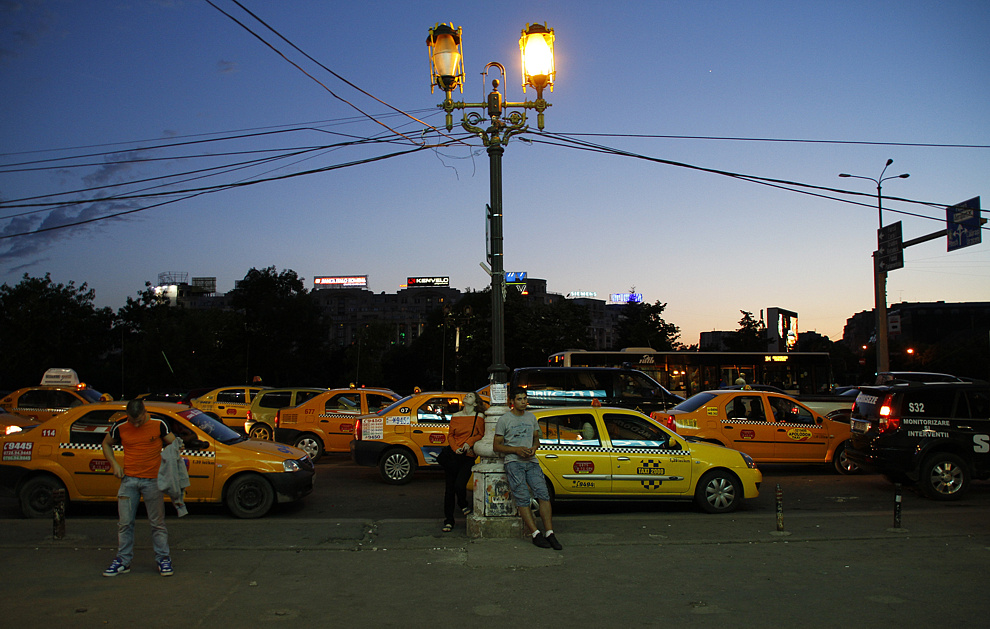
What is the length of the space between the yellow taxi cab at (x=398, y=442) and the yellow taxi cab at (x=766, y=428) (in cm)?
433

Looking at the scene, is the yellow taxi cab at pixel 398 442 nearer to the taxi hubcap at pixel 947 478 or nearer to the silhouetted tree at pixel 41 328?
the taxi hubcap at pixel 947 478

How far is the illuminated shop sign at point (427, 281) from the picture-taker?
13000cm

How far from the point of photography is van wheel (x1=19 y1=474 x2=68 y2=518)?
927cm

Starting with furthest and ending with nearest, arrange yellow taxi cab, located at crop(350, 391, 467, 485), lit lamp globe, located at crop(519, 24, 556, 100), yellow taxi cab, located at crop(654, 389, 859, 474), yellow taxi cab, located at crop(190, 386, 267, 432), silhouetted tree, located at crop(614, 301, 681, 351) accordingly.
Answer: silhouetted tree, located at crop(614, 301, 681, 351) → yellow taxi cab, located at crop(190, 386, 267, 432) → yellow taxi cab, located at crop(654, 389, 859, 474) → yellow taxi cab, located at crop(350, 391, 467, 485) → lit lamp globe, located at crop(519, 24, 556, 100)

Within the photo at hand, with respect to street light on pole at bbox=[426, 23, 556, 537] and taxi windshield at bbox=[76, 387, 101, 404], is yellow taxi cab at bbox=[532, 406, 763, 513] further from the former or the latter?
taxi windshield at bbox=[76, 387, 101, 404]

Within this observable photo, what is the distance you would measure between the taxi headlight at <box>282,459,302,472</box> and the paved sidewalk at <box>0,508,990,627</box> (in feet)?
2.59

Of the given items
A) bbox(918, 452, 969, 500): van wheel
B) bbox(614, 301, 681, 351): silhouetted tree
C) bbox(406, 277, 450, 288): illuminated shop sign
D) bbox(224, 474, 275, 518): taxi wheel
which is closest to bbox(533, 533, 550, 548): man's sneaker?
bbox(224, 474, 275, 518): taxi wheel

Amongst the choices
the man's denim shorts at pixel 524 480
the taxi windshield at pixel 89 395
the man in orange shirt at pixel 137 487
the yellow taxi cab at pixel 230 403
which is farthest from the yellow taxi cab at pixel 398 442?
the taxi windshield at pixel 89 395

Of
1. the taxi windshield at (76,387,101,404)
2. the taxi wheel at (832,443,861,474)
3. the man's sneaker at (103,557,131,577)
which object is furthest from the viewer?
the taxi windshield at (76,387,101,404)

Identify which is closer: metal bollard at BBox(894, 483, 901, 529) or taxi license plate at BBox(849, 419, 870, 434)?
metal bollard at BBox(894, 483, 901, 529)

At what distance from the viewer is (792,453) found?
44.3 feet

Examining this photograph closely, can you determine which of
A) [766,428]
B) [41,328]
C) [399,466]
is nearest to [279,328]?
[41,328]

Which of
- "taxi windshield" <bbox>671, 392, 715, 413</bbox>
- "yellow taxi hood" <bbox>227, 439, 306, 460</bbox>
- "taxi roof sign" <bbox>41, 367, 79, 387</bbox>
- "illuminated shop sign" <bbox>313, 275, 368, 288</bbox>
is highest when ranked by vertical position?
"illuminated shop sign" <bbox>313, 275, 368, 288</bbox>

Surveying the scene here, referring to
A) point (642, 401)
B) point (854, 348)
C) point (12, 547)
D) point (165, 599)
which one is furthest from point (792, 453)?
point (854, 348)
